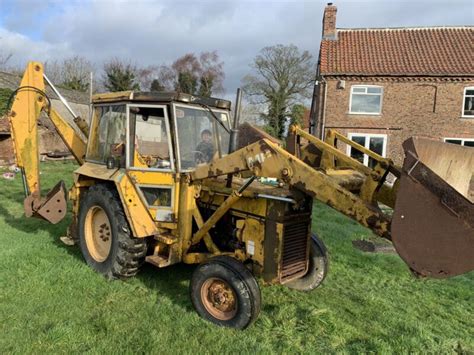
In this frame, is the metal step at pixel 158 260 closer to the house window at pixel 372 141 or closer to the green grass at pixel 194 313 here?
the green grass at pixel 194 313

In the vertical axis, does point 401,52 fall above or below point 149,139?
above

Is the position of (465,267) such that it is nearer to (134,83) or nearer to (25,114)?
(25,114)

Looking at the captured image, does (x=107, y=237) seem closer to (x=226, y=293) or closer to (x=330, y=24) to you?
(x=226, y=293)

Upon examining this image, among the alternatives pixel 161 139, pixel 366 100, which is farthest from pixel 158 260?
pixel 366 100

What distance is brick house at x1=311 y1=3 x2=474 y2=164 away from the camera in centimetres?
1897

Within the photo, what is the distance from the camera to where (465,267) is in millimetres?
2781

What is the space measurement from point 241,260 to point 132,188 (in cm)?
158

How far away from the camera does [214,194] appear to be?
4863mm

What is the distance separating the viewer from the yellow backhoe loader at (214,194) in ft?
12.6

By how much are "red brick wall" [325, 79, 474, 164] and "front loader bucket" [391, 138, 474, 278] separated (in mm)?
17325

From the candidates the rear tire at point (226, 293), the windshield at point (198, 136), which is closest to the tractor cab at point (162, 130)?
the windshield at point (198, 136)

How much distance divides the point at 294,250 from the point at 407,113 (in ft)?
55.4

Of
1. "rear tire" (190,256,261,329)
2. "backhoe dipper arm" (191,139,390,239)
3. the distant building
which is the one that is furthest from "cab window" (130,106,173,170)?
the distant building

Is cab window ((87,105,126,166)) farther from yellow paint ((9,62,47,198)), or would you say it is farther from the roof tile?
the roof tile
